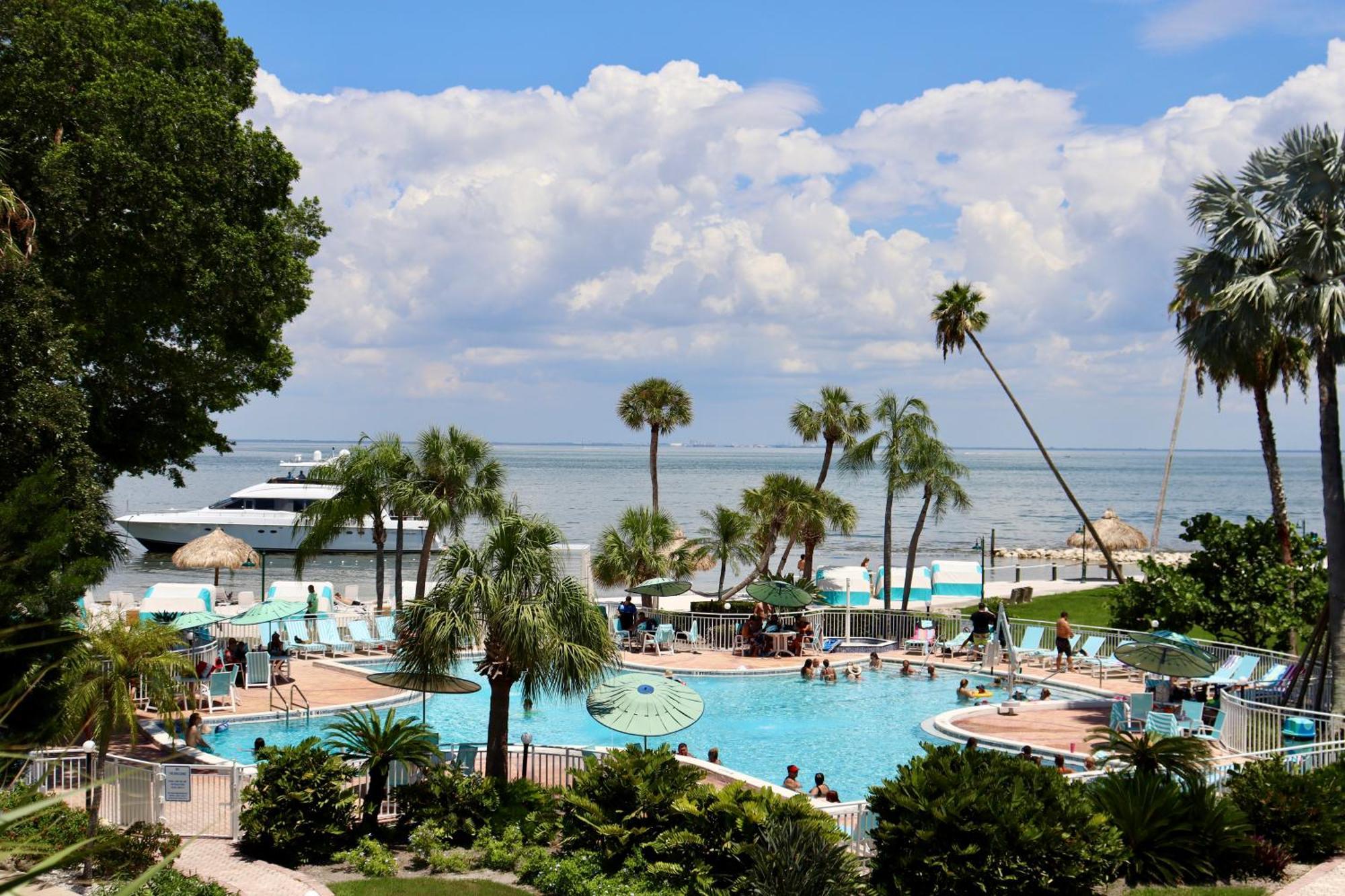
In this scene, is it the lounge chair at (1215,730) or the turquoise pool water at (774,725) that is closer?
the lounge chair at (1215,730)

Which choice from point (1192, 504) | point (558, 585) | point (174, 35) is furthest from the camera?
point (1192, 504)

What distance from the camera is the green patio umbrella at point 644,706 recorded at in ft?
54.0

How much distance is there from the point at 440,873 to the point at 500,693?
9.17 feet

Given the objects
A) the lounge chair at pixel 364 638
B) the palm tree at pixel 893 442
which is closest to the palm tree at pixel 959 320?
the palm tree at pixel 893 442

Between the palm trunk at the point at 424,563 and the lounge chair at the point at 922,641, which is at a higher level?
the palm trunk at the point at 424,563

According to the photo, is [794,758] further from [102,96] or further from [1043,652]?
[102,96]

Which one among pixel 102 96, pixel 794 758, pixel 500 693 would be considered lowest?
pixel 794 758

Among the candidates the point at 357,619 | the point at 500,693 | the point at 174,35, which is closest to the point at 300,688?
the point at 357,619

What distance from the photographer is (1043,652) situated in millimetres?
27734

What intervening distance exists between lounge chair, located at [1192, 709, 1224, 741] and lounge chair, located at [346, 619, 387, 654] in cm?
1956

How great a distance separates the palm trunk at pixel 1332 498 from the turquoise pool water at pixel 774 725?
743 cm

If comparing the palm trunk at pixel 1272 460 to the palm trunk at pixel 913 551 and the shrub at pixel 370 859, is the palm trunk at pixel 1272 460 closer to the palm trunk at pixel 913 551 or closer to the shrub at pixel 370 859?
the palm trunk at pixel 913 551

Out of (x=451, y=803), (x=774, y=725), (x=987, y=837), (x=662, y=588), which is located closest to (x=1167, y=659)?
(x=774, y=725)

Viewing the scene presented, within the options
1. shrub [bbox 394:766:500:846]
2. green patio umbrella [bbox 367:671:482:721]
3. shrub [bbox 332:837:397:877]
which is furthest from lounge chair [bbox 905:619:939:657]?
shrub [bbox 332:837:397:877]
